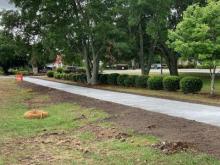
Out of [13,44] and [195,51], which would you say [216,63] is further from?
[13,44]

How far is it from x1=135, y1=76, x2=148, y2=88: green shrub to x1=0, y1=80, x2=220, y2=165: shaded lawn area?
14.7m

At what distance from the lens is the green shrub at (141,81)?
1207 inches

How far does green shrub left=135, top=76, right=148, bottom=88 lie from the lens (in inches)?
1207

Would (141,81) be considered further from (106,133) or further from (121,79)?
(106,133)

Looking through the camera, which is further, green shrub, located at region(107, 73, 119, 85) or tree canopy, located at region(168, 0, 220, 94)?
green shrub, located at region(107, 73, 119, 85)

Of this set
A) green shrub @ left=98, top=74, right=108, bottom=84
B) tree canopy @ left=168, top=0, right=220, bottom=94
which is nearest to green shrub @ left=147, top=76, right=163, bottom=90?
tree canopy @ left=168, top=0, right=220, bottom=94

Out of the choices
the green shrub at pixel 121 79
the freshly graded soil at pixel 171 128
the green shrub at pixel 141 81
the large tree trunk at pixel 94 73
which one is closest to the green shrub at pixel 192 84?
A: the green shrub at pixel 141 81

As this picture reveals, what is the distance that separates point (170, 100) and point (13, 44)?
2236 centimetres

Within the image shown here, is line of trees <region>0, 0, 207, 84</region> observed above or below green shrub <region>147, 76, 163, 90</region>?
above

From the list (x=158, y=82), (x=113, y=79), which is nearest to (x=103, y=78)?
(x=113, y=79)

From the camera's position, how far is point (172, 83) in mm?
26406

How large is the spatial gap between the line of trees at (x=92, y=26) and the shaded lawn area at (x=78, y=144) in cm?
2036

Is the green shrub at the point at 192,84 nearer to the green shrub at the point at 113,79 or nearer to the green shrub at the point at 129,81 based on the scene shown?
the green shrub at the point at 129,81

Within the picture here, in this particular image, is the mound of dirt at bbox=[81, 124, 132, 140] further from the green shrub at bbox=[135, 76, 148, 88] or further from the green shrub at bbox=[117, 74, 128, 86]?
the green shrub at bbox=[117, 74, 128, 86]
